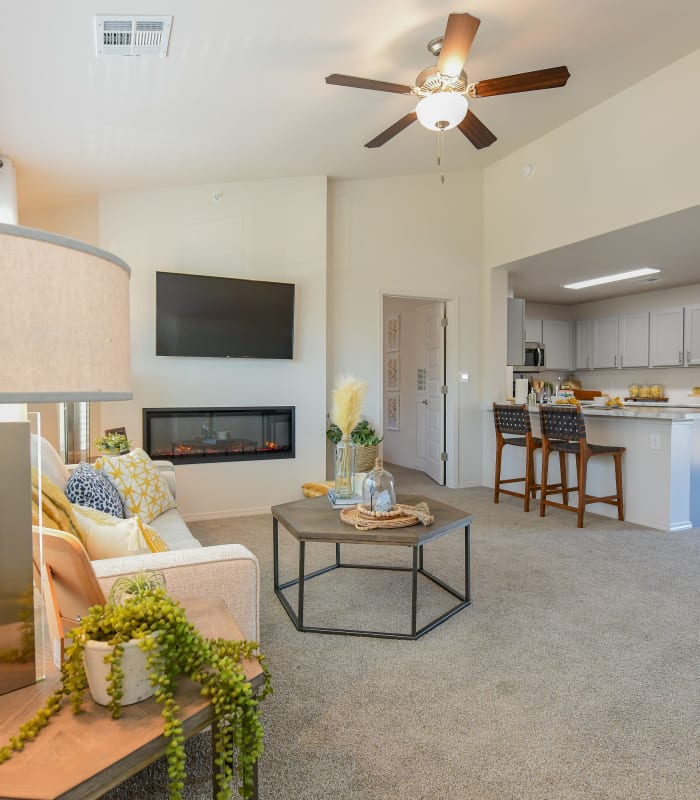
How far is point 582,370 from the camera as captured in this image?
8016 millimetres

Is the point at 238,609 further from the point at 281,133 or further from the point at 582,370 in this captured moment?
the point at 582,370

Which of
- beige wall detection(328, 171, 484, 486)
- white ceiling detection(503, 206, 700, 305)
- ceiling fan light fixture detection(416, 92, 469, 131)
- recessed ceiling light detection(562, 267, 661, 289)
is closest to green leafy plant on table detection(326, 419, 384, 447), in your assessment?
beige wall detection(328, 171, 484, 486)

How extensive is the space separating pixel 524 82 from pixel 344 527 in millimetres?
2450

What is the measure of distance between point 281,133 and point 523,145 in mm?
2606

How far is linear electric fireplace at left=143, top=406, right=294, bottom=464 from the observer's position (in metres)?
4.46

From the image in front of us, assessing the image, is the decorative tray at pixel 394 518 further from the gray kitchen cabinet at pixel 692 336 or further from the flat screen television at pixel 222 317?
the gray kitchen cabinet at pixel 692 336

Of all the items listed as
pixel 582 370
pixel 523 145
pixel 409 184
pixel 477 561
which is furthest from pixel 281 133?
pixel 582 370

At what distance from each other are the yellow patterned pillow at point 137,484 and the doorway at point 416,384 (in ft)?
11.5

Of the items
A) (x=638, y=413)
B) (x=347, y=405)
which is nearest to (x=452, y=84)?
(x=347, y=405)

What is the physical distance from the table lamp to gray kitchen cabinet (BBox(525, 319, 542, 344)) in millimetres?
7492

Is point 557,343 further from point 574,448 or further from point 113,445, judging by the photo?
point 113,445

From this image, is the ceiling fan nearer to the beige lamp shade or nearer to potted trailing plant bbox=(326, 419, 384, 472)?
the beige lamp shade

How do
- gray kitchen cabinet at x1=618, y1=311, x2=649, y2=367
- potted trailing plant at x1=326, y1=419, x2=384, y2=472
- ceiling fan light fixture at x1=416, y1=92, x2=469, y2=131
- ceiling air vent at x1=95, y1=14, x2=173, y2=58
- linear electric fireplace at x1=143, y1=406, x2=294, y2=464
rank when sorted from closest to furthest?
ceiling air vent at x1=95, y1=14, x2=173, y2=58 → ceiling fan light fixture at x1=416, y1=92, x2=469, y2=131 → linear electric fireplace at x1=143, y1=406, x2=294, y2=464 → potted trailing plant at x1=326, y1=419, x2=384, y2=472 → gray kitchen cabinet at x1=618, y1=311, x2=649, y2=367

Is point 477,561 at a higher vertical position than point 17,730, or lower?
lower
